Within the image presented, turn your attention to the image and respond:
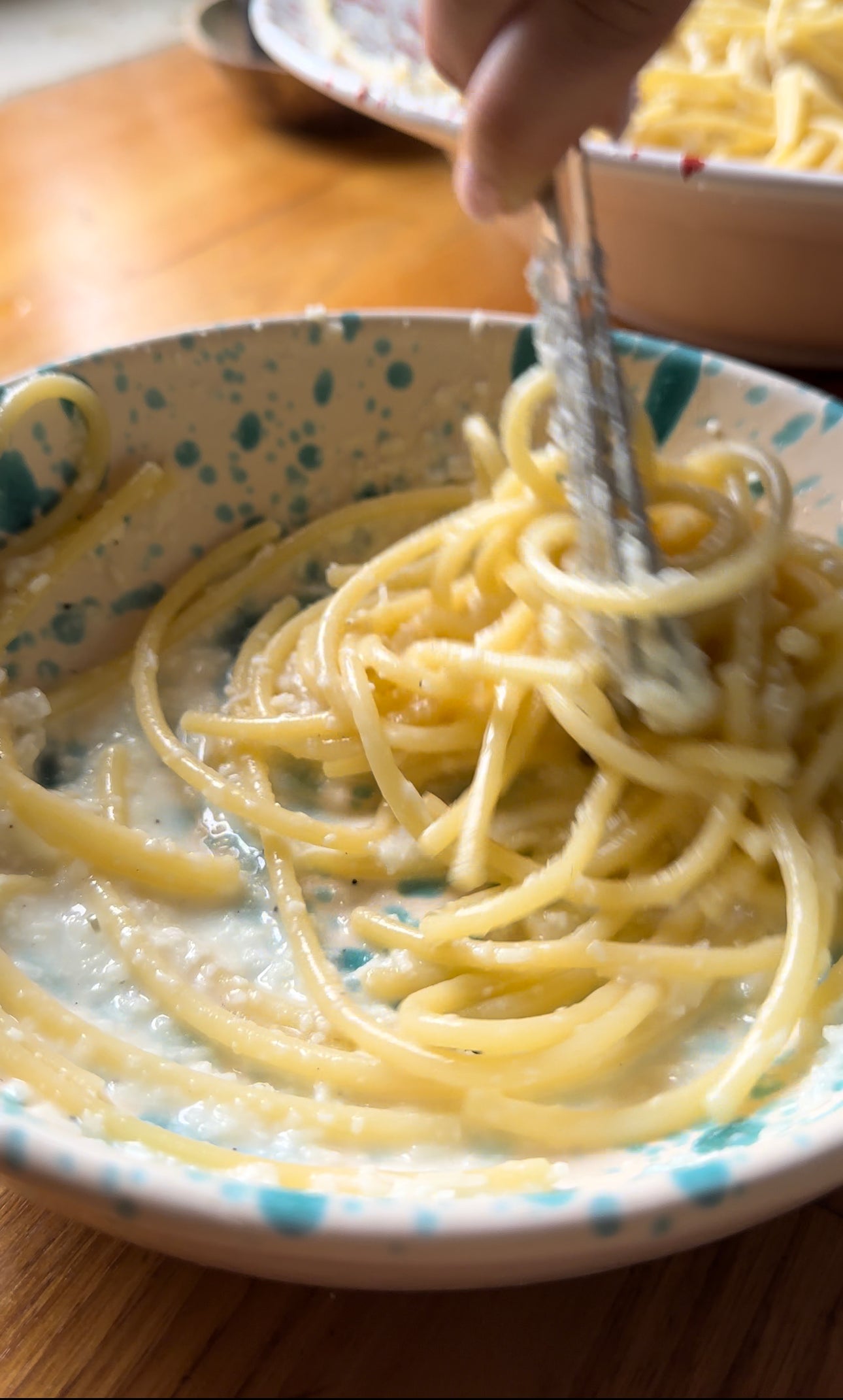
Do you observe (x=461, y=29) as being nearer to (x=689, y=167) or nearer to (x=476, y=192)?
(x=476, y=192)

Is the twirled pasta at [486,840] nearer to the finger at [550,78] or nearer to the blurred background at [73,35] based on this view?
the finger at [550,78]

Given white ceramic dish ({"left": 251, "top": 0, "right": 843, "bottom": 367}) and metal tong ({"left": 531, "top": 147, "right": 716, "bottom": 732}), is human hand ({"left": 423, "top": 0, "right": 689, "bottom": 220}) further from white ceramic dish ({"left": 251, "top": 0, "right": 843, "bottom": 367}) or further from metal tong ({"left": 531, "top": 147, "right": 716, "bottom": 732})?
white ceramic dish ({"left": 251, "top": 0, "right": 843, "bottom": 367})

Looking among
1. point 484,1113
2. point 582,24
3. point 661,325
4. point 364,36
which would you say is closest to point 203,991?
point 484,1113

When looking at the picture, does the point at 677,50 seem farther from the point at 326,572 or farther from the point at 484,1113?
the point at 484,1113

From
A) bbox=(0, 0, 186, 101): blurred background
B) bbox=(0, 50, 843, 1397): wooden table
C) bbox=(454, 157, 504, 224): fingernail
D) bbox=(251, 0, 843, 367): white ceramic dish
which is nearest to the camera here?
bbox=(0, 50, 843, 1397): wooden table

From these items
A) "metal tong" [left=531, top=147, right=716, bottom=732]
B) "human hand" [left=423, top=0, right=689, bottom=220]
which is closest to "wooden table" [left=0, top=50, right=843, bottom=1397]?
"metal tong" [left=531, top=147, right=716, bottom=732]

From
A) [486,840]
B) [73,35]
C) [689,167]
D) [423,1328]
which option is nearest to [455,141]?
[689,167]
